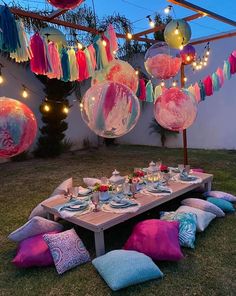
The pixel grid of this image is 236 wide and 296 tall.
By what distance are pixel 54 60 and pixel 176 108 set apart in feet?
4.46

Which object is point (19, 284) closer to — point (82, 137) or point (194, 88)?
point (194, 88)

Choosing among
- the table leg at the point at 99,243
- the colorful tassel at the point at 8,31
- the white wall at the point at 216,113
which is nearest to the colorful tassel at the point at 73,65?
the colorful tassel at the point at 8,31

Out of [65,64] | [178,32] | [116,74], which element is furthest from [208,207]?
[65,64]

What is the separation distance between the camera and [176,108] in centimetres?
292

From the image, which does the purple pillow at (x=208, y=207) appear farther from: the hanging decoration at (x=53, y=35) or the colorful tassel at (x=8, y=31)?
the colorful tassel at (x=8, y=31)

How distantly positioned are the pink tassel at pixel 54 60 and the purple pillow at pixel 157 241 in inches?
62.4

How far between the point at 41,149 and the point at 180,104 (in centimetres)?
474

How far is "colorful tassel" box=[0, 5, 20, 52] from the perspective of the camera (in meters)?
1.88

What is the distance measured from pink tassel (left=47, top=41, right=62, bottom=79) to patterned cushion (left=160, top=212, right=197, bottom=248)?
1.73 meters

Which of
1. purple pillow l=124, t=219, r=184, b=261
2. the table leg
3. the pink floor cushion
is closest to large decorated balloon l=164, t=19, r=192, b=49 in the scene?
purple pillow l=124, t=219, r=184, b=261

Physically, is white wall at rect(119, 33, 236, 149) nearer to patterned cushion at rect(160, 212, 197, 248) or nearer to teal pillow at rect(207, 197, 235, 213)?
teal pillow at rect(207, 197, 235, 213)

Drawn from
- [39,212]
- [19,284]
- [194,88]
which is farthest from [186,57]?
[19,284]

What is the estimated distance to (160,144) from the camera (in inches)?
315

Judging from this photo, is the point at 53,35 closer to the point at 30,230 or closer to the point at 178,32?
the point at 178,32
